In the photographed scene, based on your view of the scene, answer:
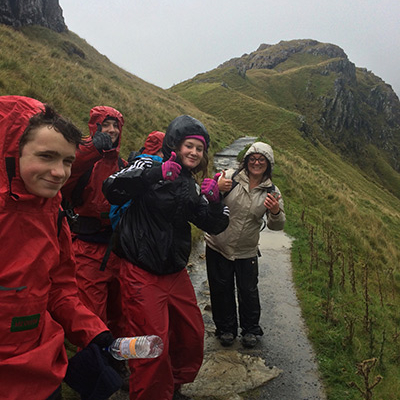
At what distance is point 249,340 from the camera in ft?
14.6

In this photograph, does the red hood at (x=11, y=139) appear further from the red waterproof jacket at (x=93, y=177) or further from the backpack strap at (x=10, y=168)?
the red waterproof jacket at (x=93, y=177)

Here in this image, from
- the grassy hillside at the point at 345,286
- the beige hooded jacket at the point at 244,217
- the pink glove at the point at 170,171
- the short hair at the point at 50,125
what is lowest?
the grassy hillside at the point at 345,286

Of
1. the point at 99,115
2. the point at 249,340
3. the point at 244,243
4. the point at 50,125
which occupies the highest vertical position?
the point at 99,115

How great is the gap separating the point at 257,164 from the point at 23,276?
317 centimetres

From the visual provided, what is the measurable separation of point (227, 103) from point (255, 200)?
58.1 metres

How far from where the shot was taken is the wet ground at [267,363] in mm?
3648

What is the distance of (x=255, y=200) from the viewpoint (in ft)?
14.0

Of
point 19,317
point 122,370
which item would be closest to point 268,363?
point 122,370

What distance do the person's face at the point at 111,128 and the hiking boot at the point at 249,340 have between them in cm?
302

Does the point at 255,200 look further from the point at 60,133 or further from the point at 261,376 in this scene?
the point at 60,133

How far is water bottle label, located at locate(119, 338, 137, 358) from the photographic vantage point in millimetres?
1919

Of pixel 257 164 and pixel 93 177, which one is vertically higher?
pixel 257 164

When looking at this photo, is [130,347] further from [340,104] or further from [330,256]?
[340,104]

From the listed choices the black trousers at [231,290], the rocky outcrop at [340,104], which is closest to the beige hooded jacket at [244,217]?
the black trousers at [231,290]
